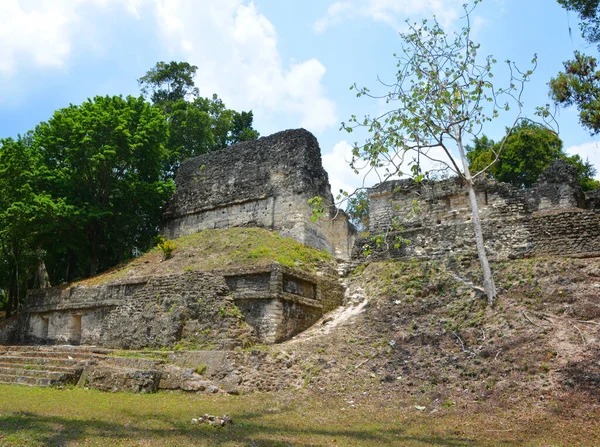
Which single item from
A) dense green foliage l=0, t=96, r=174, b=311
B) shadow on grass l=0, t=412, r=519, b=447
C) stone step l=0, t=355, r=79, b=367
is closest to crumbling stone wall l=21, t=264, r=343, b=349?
stone step l=0, t=355, r=79, b=367

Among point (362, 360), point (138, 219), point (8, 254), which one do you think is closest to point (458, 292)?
point (362, 360)

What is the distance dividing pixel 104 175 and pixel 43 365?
9707 millimetres

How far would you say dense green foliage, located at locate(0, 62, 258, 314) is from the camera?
17453mm

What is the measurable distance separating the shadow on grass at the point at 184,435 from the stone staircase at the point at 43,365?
3.46 m

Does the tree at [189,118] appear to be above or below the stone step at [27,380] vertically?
above

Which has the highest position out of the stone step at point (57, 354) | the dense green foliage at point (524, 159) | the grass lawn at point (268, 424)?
the dense green foliage at point (524, 159)

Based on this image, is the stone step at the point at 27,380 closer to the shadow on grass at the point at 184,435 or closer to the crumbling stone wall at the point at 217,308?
the crumbling stone wall at the point at 217,308

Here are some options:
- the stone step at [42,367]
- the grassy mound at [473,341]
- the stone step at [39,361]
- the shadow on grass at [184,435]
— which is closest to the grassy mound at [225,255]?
the grassy mound at [473,341]

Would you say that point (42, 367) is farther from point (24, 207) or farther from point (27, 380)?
point (24, 207)

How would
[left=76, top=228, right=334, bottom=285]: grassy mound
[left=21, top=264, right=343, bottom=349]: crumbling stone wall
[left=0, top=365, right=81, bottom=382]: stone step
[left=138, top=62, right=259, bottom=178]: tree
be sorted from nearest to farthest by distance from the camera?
1. [left=0, top=365, right=81, bottom=382]: stone step
2. [left=21, top=264, right=343, bottom=349]: crumbling stone wall
3. [left=76, top=228, right=334, bottom=285]: grassy mound
4. [left=138, top=62, right=259, bottom=178]: tree

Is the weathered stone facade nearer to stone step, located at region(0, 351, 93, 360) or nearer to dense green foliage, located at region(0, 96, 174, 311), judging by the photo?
stone step, located at region(0, 351, 93, 360)

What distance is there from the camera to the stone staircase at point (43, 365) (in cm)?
980

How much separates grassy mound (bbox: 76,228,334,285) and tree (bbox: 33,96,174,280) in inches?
103

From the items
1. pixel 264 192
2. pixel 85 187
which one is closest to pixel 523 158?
pixel 264 192
